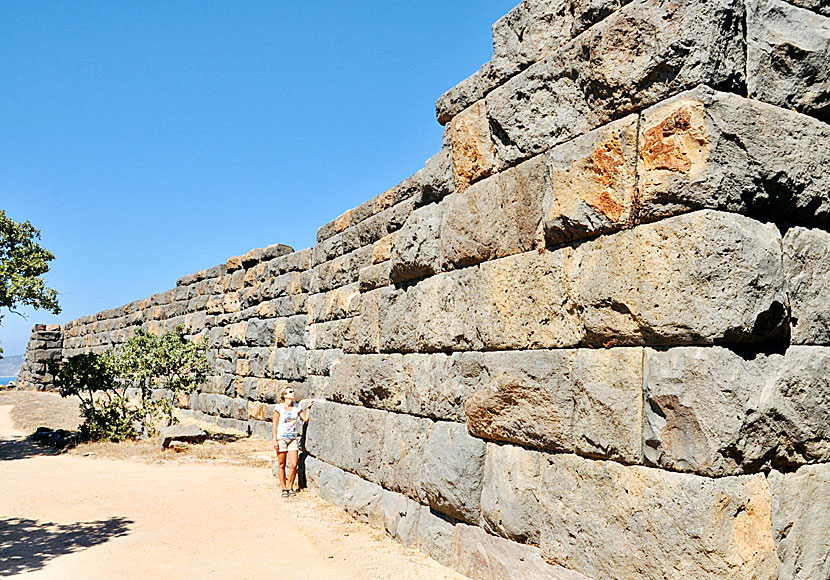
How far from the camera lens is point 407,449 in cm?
546

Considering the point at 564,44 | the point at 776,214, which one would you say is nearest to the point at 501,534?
the point at 776,214

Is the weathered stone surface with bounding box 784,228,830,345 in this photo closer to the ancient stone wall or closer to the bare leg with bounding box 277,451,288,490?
the ancient stone wall

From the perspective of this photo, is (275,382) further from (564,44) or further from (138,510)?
(564,44)

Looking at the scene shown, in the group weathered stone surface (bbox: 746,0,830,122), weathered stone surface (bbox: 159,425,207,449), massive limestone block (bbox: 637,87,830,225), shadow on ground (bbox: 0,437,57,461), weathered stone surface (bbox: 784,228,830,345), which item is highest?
weathered stone surface (bbox: 746,0,830,122)

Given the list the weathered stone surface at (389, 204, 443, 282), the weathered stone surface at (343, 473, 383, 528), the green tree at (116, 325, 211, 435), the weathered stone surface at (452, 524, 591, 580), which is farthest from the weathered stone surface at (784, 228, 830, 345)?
the green tree at (116, 325, 211, 435)

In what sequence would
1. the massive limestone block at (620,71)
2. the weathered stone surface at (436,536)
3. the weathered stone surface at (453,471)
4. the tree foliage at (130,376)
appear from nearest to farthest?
the massive limestone block at (620,71) < the weathered stone surface at (453,471) < the weathered stone surface at (436,536) < the tree foliage at (130,376)

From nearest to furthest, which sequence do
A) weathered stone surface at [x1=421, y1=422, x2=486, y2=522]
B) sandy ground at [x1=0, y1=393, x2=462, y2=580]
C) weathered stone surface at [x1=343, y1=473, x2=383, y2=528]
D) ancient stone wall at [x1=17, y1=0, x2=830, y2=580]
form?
ancient stone wall at [x1=17, y1=0, x2=830, y2=580] < weathered stone surface at [x1=421, y1=422, x2=486, y2=522] < sandy ground at [x1=0, y1=393, x2=462, y2=580] < weathered stone surface at [x1=343, y1=473, x2=383, y2=528]

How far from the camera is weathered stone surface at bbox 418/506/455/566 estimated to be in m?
4.77

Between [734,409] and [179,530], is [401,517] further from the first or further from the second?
[734,409]

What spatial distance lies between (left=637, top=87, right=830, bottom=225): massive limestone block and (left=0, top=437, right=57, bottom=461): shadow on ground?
11.0 m

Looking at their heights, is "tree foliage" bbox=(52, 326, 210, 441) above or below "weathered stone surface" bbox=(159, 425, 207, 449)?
above

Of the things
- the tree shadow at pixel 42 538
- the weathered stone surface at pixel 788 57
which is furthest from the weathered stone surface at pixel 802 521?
the tree shadow at pixel 42 538

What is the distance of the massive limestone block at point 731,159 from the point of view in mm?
2943

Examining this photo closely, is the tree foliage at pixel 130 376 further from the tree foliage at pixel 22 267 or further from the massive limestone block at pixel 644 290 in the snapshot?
the massive limestone block at pixel 644 290
